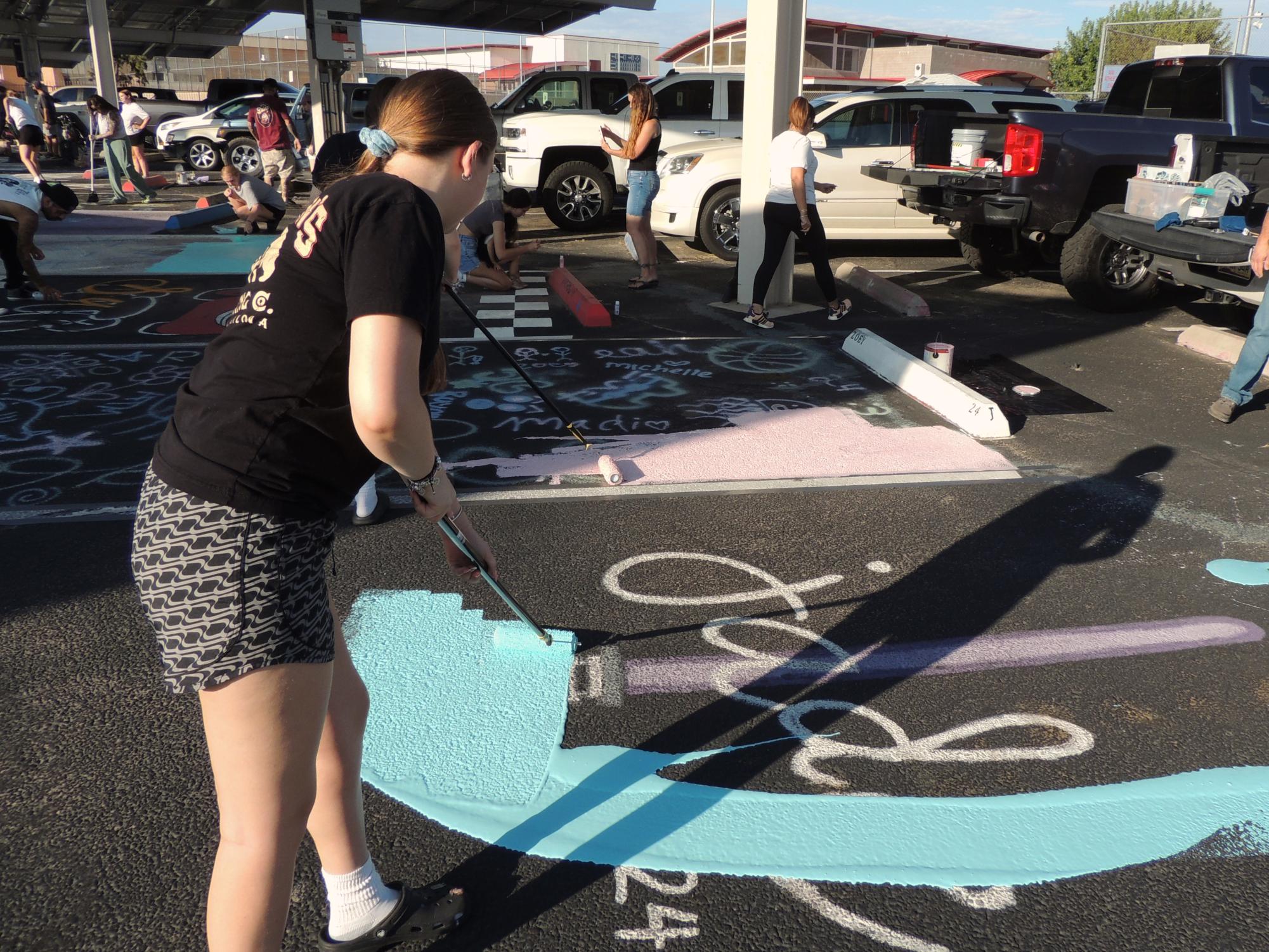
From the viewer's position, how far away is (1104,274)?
8.45m

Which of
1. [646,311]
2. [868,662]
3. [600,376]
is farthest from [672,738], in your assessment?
[646,311]

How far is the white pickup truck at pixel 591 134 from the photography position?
1262 centimetres

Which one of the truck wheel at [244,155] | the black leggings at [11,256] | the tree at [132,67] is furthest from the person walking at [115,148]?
the tree at [132,67]

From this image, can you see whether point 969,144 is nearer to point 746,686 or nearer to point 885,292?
point 885,292

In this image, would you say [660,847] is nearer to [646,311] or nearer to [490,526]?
[490,526]

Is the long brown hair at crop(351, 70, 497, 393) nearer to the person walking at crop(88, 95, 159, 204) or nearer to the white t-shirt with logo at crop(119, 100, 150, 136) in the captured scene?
the person walking at crop(88, 95, 159, 204)

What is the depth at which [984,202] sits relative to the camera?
8.47 meters

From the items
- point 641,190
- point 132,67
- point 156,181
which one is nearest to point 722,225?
point 641,190

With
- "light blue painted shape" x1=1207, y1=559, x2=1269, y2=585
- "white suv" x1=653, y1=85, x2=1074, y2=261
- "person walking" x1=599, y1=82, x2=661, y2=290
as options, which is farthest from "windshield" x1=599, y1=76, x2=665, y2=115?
"light blue painted shape" x1=1207, y1=559, x2=1269, y2=585

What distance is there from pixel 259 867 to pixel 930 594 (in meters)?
2.70

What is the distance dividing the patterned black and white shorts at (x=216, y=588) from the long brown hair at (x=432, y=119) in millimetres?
387

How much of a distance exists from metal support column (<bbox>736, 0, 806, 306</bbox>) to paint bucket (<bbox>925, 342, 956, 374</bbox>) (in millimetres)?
2161

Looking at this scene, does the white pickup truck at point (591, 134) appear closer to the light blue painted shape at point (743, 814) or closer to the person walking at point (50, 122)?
the light blue painted shape at point (743, 814)

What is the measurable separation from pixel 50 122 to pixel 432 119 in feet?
89.3
